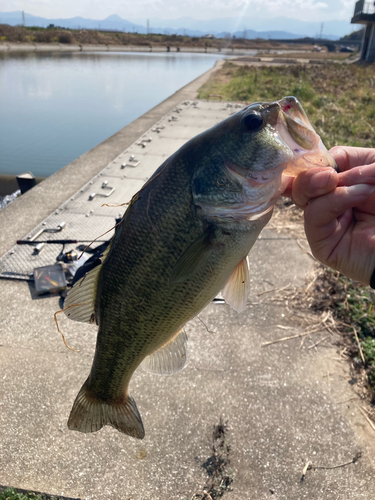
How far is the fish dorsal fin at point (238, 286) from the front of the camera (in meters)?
1.91

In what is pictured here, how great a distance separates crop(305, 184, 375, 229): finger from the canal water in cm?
945

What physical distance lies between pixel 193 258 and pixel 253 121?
2.29ft

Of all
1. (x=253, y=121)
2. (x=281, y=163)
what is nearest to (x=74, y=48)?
(x=253, y=121)

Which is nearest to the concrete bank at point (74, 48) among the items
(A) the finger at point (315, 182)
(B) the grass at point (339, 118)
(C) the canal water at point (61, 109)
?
(C) the canal water at point (61, 109)

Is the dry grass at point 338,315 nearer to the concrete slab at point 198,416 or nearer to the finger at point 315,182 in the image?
the concrete slab at point 198,416

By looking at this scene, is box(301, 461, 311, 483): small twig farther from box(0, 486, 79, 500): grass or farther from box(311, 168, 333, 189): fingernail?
box(311, 168, 333, 189): fingernail

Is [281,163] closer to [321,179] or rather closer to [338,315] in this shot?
[321,179]

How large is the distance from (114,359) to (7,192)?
8226mm

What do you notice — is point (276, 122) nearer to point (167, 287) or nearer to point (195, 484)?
point (167, 287)

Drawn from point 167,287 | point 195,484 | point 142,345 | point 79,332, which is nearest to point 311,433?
point 195,484

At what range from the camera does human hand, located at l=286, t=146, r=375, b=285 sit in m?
1.79

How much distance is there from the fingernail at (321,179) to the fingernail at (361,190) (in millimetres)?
137

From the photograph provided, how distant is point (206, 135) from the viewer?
1.78m

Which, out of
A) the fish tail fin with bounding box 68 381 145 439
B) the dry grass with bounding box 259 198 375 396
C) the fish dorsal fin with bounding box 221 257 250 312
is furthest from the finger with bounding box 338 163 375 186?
the dry grass with bounding box 259 198 375 396
